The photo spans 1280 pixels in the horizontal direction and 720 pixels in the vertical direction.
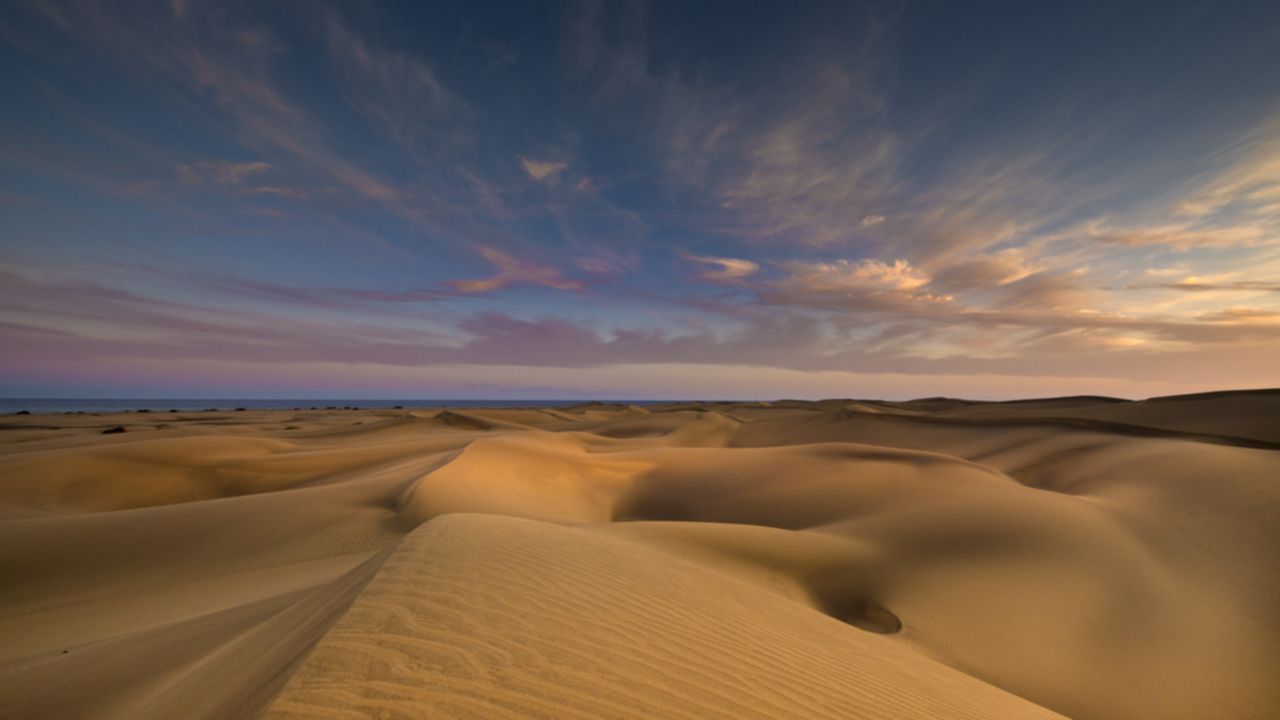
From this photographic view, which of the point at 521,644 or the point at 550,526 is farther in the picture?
the point at 550,526

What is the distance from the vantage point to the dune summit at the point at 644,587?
7.68 feet

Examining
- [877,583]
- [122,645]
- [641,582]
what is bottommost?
[877,583]

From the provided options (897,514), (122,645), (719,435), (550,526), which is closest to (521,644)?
(550,526)

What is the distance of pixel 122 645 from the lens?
3816 mm

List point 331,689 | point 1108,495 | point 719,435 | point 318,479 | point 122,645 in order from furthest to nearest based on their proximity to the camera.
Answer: point 719,435 → point 318,479 → point 1108,495 → point 122,645 → point 331,689

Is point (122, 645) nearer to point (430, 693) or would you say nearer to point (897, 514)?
point (430, 693)

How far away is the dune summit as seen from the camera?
7.68 ft

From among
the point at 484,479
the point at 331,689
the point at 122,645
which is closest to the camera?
the point at 331,689

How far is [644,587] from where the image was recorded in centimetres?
379

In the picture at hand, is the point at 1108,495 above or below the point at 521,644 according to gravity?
below

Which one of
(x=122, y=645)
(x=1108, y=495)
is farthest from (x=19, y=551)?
(x=1108, y=495)

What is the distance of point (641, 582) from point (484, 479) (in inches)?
323

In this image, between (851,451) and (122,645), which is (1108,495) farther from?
(122,645)

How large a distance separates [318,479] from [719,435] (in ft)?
67.3
